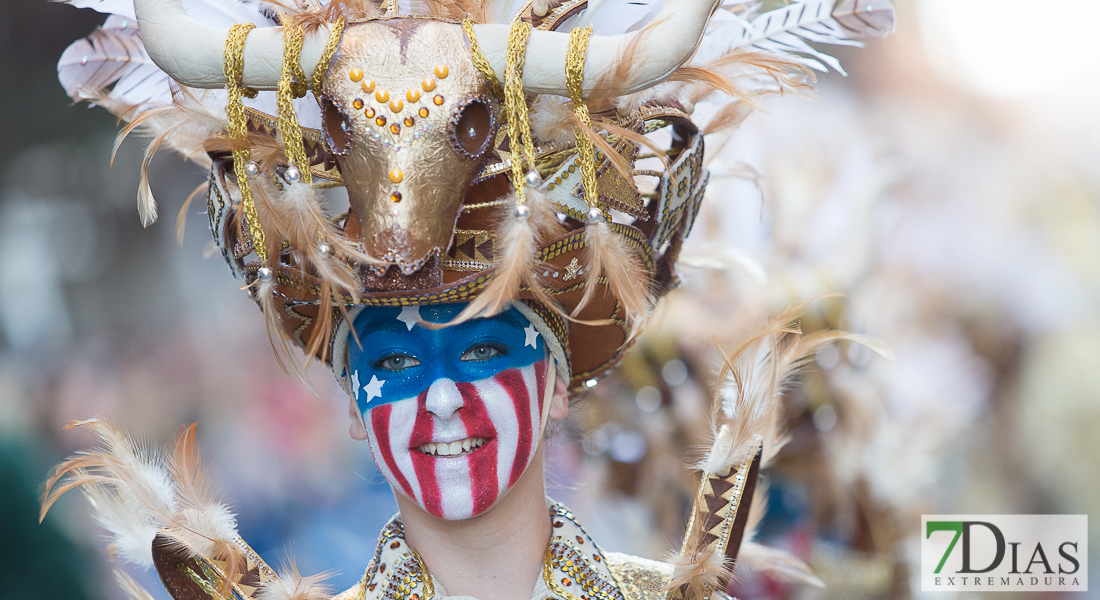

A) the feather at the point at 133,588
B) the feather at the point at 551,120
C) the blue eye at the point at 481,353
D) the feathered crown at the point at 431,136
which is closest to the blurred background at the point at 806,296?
the feather at the point at 133,588

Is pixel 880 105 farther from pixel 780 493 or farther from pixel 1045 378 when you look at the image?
pixel 780 493

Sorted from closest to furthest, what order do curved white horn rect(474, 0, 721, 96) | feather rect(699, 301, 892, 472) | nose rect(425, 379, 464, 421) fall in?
curved white horn rect(474, 0, 721, 96) → nose rect(425, 379, 464, 421) → feather rect(699, 301, 892, 472)

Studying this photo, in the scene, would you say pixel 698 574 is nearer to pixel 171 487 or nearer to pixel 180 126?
pixel 171 487

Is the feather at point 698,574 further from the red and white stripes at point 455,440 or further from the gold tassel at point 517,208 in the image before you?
the gold tassel at point 517,208

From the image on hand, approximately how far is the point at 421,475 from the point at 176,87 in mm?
846

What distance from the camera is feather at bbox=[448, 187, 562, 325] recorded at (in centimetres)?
142

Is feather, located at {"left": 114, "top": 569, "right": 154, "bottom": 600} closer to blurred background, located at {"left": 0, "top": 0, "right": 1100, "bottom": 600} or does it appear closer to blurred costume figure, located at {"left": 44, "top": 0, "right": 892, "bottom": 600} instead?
blurred costume figure, located at {"left": 44, "top": 0, "right": 892, "bottom": 600}

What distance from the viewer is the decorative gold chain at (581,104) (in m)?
1.40

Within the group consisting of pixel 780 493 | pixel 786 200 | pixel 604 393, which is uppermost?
pixel 786 200

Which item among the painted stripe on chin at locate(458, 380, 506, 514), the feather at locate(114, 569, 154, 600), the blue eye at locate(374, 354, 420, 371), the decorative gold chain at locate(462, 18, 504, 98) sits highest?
the decorative gold chain at locate(462, 18, 504, 98)

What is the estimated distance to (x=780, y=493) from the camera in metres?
3.37

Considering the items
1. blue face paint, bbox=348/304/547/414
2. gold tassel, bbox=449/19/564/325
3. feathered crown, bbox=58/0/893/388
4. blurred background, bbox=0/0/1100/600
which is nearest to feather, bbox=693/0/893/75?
feathered crown, bbox=58/0/893/388

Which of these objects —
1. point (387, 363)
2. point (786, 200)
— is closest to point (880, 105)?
point (786, 200)

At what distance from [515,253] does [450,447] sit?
410 millimetres
